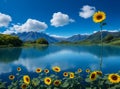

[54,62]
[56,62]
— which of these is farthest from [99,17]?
[56,62]

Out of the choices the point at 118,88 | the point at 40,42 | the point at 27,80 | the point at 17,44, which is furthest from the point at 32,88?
the point at 40,42

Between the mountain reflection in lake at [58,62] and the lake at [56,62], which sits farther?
the mountain reflection in lake at [58,62]

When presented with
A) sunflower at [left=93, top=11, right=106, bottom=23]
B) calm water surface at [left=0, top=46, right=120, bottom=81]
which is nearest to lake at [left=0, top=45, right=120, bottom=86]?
calm water surface at [left=0, top=46, right=120, bottom=81]

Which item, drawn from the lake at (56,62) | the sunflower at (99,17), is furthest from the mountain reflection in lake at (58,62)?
the sunflower at (99,17)

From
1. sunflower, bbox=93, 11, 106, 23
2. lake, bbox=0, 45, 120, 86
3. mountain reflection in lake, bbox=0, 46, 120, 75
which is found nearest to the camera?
sunflower, bbox=93, 11, 106, 23

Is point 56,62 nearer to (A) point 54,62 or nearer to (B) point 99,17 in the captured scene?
(A) point 54,62

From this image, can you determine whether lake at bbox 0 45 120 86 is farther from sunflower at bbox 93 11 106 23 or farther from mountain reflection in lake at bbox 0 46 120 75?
sunflower at bbox 93 11 106 23

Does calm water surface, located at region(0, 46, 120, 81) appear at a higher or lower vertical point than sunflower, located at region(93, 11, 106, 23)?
lower

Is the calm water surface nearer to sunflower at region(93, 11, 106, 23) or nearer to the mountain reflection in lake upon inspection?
the mountain reflection in lake

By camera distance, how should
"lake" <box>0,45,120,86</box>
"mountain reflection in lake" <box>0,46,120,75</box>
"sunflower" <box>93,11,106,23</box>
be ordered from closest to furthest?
"sunflower" <box>93,11,106,23</box> → "lake" <box>0,45,120,86</box> → "mountain reflection in lake" <box>0,46,120,75</box>

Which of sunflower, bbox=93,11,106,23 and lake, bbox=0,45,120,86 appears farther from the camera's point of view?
lake, bbox=0,45,120,86

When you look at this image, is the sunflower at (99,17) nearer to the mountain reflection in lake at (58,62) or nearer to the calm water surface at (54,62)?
the calm water surface at (54,62)

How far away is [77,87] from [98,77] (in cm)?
230

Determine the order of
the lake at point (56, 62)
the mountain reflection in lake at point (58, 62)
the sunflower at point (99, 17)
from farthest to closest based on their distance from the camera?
the mountain reflection in lake at point (58, 62) < the lake at point (56, 62) < the sunflower at point (99, 17)
